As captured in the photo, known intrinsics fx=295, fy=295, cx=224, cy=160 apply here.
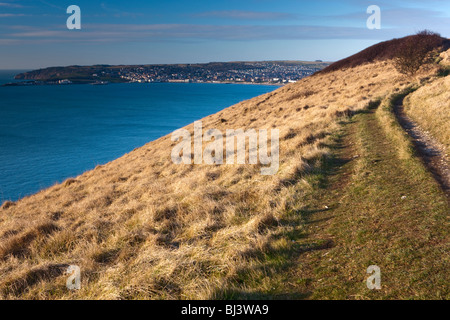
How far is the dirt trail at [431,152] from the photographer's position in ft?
25.1

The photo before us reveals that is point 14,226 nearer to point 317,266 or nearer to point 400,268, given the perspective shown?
point 317,266

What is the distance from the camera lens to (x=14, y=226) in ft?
28.7

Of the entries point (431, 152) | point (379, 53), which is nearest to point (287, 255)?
Answer: point (431, 152)

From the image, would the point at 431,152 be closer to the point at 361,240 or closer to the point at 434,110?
the point at 434,110

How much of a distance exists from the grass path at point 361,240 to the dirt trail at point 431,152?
1.05ft

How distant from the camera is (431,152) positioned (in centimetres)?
975

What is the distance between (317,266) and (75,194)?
582 inches

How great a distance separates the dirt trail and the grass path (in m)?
0.32

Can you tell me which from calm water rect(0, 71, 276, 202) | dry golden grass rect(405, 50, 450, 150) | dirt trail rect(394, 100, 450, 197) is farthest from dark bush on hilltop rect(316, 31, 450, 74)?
calm water rect(0, 71, 276, 202)

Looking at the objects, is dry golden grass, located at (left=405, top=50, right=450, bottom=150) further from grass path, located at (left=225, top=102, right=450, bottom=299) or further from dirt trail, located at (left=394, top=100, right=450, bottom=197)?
grass path, located at (left=225, top=102, right=450, bottom=299)

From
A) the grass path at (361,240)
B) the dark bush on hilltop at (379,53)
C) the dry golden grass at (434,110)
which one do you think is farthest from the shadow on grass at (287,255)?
the dark bush on hilltop at (379,53)

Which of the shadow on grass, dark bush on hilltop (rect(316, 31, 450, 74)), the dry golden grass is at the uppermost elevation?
dark bush on hilltop (rect(316, 31, 450, 74))

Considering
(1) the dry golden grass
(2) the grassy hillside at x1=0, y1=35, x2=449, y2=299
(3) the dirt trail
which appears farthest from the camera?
(1) the dry golden grass

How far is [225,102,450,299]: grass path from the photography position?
4.12 metres
